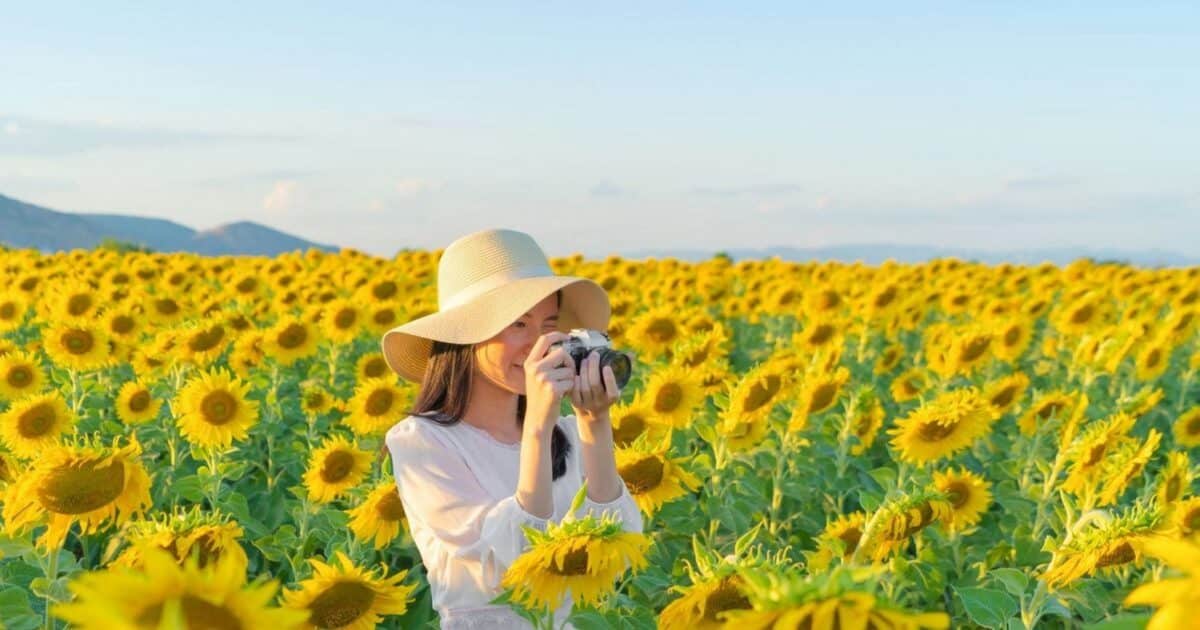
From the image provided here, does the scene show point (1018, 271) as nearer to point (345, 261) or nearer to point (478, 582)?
point (345, 261)

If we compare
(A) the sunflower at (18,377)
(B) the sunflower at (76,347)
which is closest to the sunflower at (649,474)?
(A) the sunflower at (18,377)

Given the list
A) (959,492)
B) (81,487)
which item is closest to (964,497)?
(959,492)

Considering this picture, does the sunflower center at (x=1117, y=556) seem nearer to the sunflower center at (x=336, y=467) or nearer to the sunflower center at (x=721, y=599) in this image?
the sunflower center at (x=721, y=599)

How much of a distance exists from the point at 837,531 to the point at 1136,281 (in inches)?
444

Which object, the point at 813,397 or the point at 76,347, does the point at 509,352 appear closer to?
the point at 813,397

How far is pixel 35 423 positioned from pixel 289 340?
267 cm

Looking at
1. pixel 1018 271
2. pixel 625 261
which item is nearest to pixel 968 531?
pixel 625 261

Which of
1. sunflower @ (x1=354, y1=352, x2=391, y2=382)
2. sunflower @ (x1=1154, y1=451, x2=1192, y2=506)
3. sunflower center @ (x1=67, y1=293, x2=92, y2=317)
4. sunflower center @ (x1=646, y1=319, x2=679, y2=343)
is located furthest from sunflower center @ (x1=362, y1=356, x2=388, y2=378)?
sunflower @ (x1=1154, y1=451, x2=1192, y2=506)

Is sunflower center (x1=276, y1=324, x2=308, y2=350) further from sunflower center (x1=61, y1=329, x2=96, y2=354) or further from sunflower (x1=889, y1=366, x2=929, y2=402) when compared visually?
sunflower (x1=889, y1=366, x2=929, y2=402)

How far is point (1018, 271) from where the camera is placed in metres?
16.8

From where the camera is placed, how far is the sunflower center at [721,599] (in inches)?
75.7

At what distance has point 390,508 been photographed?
3.63m

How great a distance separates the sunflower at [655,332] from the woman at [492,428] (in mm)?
3808

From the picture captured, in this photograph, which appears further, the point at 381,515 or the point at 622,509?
the point at 381,515
